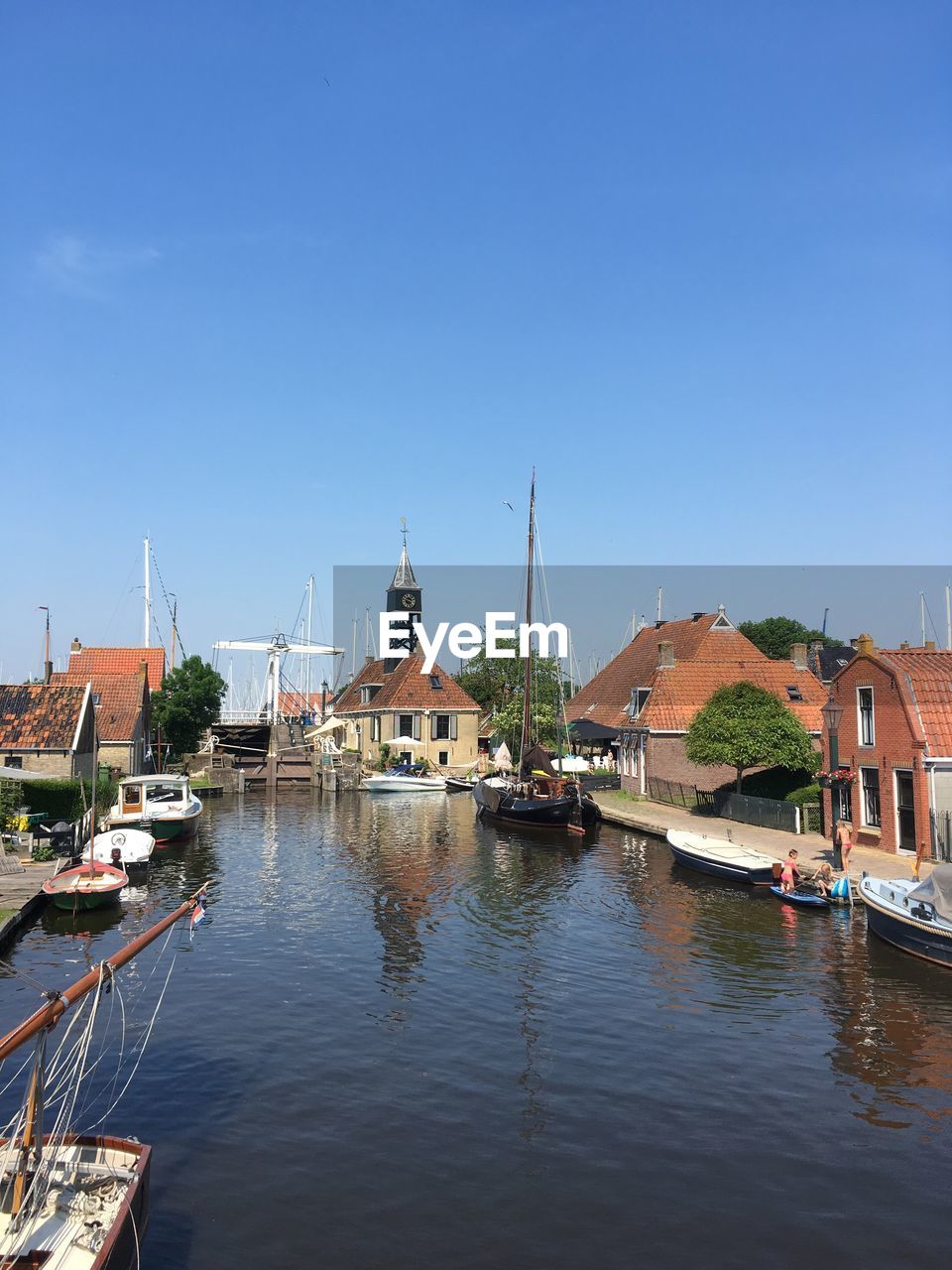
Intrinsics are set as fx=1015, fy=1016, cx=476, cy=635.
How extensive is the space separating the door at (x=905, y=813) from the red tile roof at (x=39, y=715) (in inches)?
1355

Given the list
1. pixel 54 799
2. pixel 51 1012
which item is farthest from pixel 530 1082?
pixel 54 799

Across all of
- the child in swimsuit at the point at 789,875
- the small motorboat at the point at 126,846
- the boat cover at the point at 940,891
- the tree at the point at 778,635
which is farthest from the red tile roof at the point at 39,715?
the tree at the point at 778,635

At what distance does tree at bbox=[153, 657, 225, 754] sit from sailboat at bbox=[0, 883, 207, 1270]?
6232cm

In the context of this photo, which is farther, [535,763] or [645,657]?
[645,657]

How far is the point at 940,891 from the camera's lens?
68.7ft

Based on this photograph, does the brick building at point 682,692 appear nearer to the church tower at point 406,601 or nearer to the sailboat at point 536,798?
the sailboat at point 536,798

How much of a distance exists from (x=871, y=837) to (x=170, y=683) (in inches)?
2076

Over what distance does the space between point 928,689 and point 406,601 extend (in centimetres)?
8360

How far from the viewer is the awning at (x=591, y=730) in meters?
61.4

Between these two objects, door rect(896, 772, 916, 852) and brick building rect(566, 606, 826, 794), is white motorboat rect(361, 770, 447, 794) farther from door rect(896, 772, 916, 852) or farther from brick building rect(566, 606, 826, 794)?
door rect(896, 772, 916, 852)

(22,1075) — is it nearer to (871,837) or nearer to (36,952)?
(36,952)

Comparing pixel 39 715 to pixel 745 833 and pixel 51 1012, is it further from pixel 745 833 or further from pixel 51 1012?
pixel 51 1012

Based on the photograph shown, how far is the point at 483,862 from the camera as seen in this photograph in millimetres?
37375

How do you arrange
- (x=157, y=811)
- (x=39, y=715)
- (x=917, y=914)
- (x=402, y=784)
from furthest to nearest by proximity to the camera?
(x=402, y=784)
(x=39, y=715)
(x=157, y=811)
(x=917, y=914)
